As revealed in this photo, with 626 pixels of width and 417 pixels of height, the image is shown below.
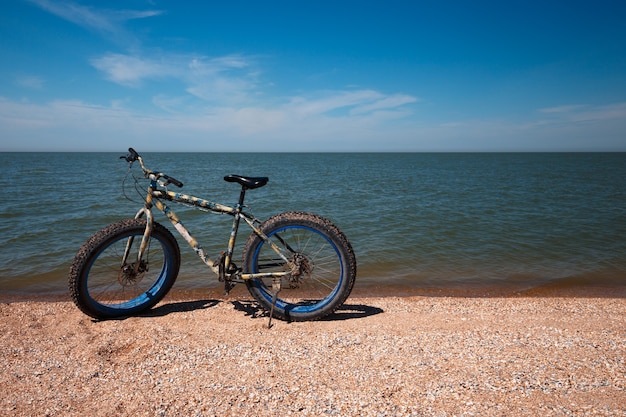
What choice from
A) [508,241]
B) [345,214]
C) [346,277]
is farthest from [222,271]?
[345,214]

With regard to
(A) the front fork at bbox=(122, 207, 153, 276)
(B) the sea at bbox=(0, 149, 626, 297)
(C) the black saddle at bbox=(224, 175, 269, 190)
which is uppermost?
(C) the black saddle at bbox=(224, 175, 269, 190)

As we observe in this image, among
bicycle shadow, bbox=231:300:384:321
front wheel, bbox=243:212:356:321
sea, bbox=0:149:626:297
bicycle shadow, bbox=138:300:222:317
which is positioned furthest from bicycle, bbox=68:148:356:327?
sea, bbox=0:149:626:297

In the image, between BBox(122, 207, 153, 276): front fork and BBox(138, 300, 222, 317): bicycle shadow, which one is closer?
BBox(122, 207, 153, 276): front fork

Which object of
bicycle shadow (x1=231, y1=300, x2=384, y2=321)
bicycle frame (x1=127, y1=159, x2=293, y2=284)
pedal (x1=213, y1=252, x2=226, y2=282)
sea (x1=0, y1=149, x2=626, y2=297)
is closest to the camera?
bicycle frame (x1=127, y1=159, x2=293, y2=284)

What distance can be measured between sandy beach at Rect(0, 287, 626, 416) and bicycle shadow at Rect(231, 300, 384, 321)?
44mm

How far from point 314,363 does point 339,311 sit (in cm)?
166

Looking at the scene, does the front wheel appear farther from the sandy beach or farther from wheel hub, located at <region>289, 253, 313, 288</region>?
the sandy beach

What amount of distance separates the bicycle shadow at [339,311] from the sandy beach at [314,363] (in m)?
0.04

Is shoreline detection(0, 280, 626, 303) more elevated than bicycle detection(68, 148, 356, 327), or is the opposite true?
bicycle detection(68, 148, 356, 327)

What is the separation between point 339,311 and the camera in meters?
5.02

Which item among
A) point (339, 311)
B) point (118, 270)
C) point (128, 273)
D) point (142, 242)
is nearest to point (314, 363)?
point (339, 311)

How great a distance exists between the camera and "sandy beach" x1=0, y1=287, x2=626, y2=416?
2.74 metres

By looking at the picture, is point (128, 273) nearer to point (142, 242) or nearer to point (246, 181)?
point (142, 242)

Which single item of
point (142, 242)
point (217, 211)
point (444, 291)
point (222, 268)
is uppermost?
point (217, 211)
